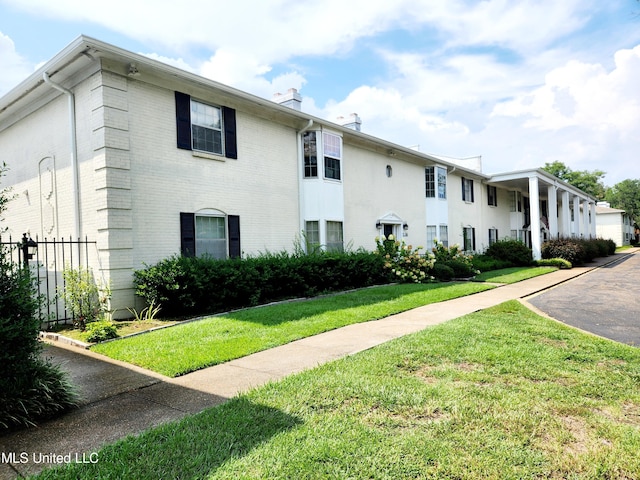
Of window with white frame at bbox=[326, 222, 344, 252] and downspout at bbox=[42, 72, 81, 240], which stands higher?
downspout at bbox=[42, 72, 81, 240]

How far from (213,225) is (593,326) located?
852cm

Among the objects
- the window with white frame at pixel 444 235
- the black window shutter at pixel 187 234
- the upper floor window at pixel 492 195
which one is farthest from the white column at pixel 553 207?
the black window shutter at pixel 187 234

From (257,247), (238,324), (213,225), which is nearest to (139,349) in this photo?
(238,324)

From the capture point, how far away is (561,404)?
351 centimetres

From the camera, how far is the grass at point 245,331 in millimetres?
5296

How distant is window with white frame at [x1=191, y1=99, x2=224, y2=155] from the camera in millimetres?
9984

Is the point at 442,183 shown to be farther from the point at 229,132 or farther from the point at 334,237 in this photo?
the point at 229,132

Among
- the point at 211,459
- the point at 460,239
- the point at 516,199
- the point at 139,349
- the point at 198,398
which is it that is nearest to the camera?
the point at 211,459

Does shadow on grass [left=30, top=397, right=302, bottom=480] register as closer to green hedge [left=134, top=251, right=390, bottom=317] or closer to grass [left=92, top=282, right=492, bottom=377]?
grass [left=92, top=282, right=492, bottom=377]

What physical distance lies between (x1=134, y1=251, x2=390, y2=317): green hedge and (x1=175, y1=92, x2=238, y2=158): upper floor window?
3.01 meters

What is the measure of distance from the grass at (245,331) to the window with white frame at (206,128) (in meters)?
4.48

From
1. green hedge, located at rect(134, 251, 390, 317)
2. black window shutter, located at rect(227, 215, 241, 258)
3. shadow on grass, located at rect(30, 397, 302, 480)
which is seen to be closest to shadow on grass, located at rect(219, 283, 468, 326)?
green hedge, located at rect(134, 251, 390, 317)

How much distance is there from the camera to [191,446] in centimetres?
287

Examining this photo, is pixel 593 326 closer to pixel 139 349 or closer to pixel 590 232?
pixel 139 349
